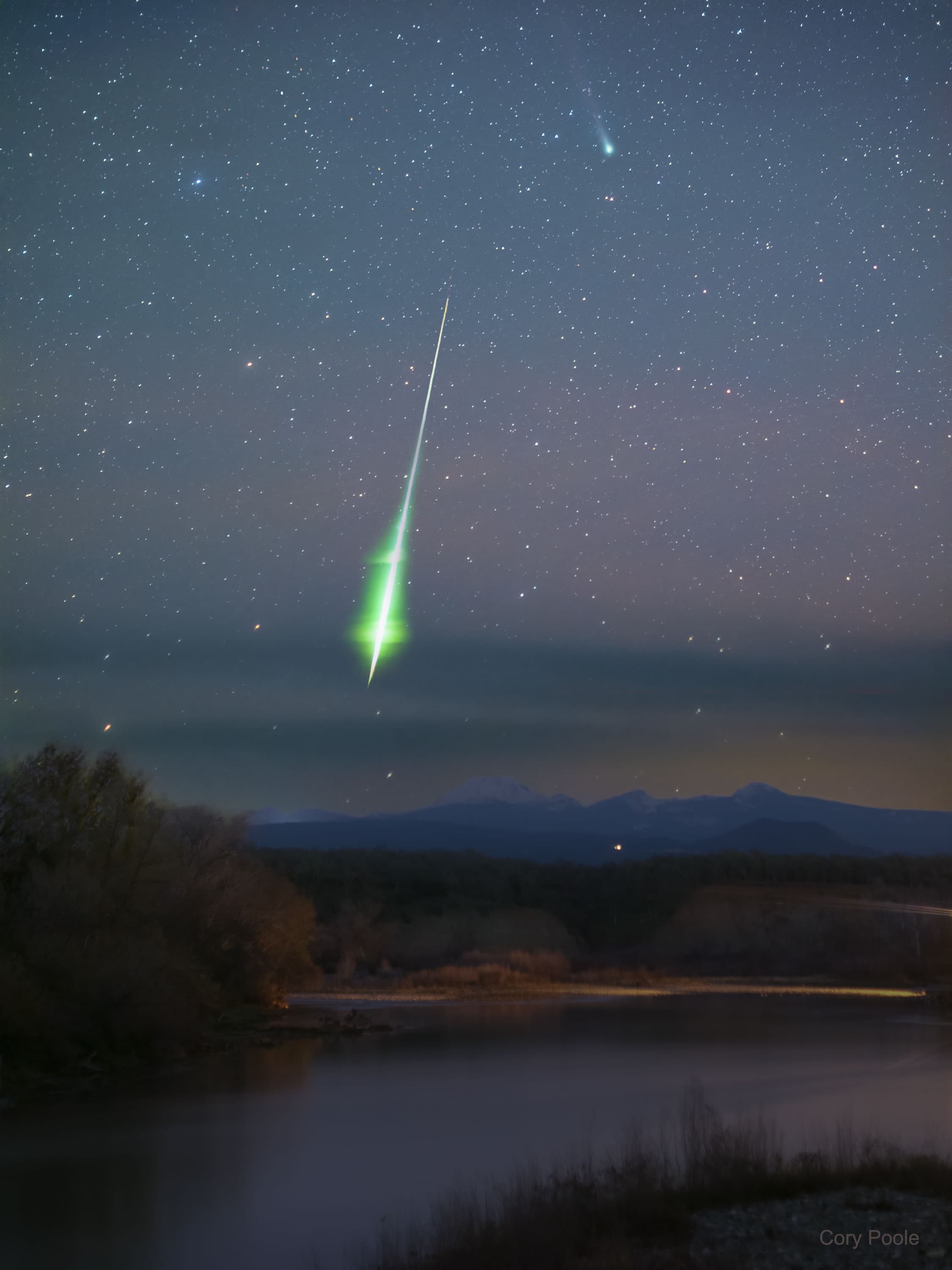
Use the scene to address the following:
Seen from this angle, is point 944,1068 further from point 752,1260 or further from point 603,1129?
point 752,1260

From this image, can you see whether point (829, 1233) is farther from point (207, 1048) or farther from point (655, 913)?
point (655, 913)

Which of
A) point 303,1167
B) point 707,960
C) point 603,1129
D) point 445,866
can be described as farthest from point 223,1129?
point 445,866

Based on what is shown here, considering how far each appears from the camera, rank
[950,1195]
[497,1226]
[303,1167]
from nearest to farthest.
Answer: [497,1226] → [950,1195] → [303,1167]

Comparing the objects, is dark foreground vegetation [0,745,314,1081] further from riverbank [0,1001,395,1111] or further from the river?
the river

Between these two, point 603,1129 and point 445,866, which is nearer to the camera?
point 603,1129

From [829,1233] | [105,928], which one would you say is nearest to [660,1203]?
[829,1233]

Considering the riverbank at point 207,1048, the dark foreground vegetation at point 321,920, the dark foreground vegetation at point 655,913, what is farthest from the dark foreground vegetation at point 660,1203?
the dark foreground vegetation at point 655,913
